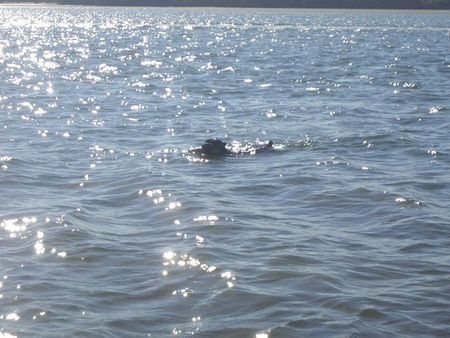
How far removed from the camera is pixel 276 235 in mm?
11578

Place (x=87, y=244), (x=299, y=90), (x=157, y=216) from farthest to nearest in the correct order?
(x=299, y=90), (x=157, y=216), (x=87, y=244)

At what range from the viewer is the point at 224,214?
1252 centimetres

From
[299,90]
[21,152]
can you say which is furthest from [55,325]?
[299,90]

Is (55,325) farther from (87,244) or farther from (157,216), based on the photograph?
(157,216)

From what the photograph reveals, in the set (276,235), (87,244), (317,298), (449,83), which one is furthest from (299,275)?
(449,83)

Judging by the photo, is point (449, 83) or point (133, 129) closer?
point (133, 129)

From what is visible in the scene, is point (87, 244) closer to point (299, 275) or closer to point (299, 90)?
point (299, 275)

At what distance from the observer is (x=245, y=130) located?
19.9 metres

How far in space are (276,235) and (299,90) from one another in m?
16.9

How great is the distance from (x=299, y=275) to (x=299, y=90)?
1842 cm

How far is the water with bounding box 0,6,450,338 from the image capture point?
9.02 m

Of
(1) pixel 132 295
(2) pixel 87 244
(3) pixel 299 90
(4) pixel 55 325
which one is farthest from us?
(3) pixel 299 90

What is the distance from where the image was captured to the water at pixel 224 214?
9.02 m

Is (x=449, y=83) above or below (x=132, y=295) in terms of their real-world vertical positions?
below
